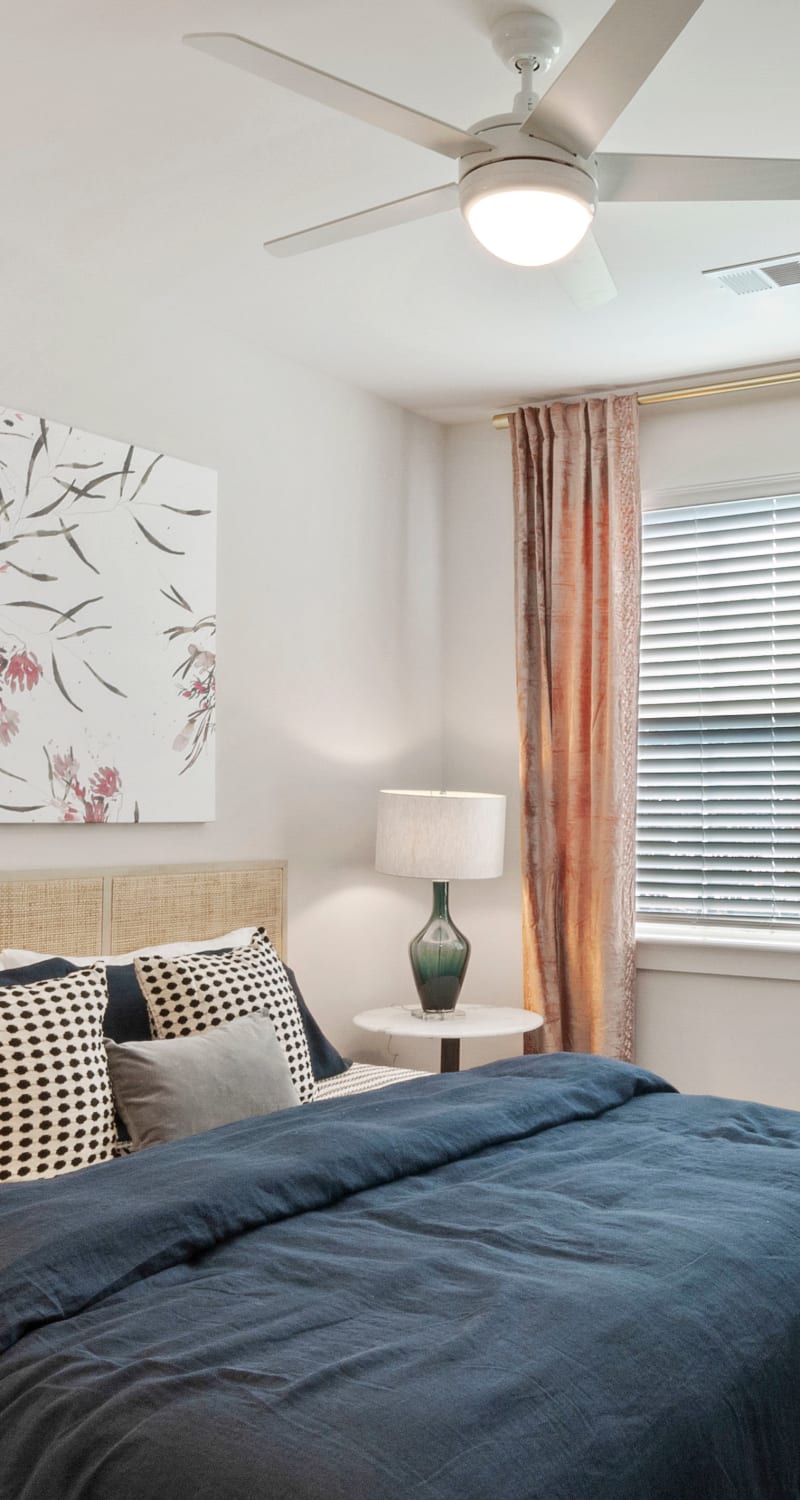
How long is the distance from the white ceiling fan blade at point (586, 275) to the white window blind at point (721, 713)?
1652 millimetres

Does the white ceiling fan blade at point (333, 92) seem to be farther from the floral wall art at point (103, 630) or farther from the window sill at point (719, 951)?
the window sill at point (719, 951)

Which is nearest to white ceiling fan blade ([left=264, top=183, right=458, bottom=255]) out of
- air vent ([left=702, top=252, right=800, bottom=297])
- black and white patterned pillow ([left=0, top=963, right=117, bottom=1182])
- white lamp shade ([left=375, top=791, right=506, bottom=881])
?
air vent ([left=702, top=252, right=800, bottom=297])

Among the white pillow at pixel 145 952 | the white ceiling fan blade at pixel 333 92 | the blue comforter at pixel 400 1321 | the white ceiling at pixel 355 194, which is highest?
the white ceiling at pixel 355 194

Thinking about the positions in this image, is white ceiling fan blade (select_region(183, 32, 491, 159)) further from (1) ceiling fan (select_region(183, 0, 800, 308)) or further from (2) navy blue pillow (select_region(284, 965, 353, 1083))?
(2) navy blue pillow (select_region(284, 965, 353, 1083))

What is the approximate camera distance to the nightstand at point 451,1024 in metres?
3.78

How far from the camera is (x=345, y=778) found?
4215 mm

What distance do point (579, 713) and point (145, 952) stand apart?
1.67 metres

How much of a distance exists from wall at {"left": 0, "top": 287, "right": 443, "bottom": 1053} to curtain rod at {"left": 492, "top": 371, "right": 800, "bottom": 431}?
0.83m

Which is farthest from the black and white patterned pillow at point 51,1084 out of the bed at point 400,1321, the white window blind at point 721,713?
the white window blind at point 721,713

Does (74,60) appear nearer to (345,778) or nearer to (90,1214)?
(90,1214)

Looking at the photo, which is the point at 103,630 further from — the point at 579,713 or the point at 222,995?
the point at 579,713

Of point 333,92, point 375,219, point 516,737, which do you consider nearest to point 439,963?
point 516,737

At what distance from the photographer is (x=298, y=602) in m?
4.03

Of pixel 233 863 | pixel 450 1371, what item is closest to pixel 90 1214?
pixel 450 1371
